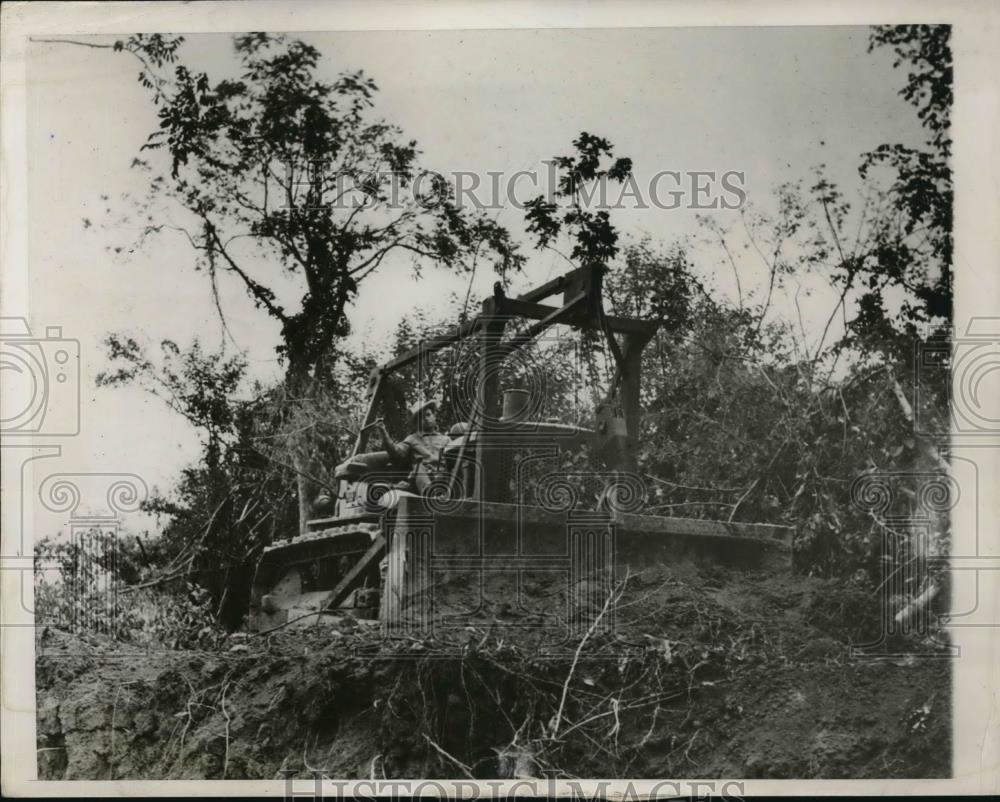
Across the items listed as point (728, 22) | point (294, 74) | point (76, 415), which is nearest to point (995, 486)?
point (728, 22)

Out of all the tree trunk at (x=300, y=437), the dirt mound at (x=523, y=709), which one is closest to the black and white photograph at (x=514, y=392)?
the dirt mound at (x=523, y=709)

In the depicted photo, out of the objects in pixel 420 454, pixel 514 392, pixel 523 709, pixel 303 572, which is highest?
pixel 514 392

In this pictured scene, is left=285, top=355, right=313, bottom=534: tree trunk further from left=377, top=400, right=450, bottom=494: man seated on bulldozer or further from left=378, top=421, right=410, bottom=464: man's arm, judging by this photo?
left=378, top=421, right=410, bottom=464: man's arm

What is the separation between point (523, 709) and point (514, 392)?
80.7 inches

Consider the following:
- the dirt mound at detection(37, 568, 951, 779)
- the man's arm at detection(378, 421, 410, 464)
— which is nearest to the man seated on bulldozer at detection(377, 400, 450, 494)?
the man's arm at detection(378, 421, 410, 464)

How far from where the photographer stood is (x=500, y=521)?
5.79 meters

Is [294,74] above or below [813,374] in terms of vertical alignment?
above

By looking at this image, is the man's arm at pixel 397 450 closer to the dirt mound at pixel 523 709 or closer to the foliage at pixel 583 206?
the dirt mound at pixel 523 709

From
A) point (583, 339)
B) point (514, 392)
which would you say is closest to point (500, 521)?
point (514, 392)

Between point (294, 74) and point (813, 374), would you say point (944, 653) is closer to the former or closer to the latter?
point (813, 374)

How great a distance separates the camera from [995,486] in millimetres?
5289

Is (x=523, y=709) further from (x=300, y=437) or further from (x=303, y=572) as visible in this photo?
(x=300, y=437)

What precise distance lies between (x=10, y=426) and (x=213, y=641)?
5.89ft

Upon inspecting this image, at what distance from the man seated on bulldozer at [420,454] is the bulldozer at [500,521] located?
2.2 inches
